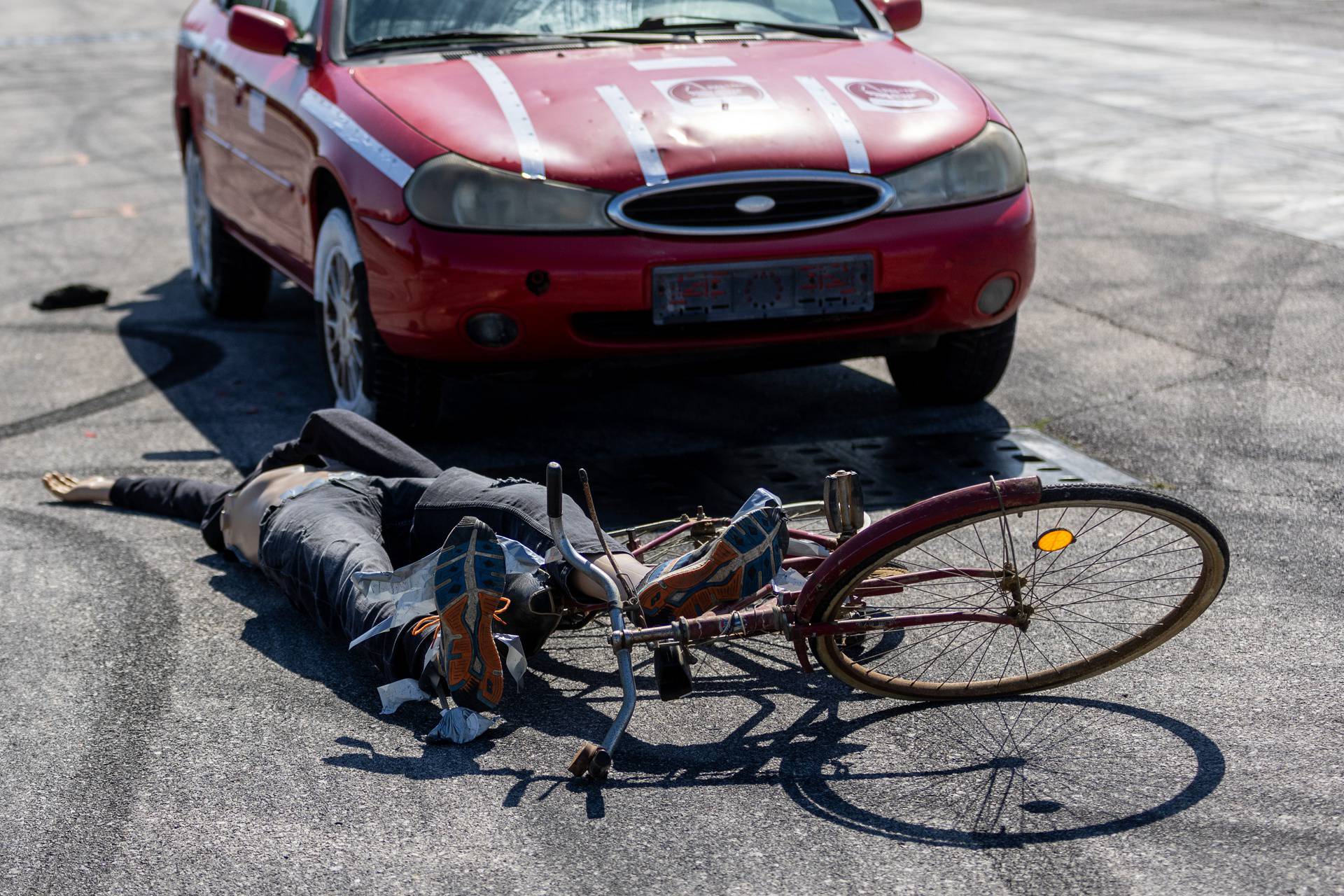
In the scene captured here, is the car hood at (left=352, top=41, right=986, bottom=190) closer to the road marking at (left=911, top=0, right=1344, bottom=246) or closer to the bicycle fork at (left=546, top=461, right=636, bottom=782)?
the bicycle fork at (left=546, top=461, right=636, bottom=782)

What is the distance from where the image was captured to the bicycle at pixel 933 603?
11.0 feet

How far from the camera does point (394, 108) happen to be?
537 cm

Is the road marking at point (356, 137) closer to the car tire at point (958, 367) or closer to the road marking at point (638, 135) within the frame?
the road marking at point (638, 135)

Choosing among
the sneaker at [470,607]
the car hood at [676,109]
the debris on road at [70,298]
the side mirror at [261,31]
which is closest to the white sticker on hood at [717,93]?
the car hood at [676,109]

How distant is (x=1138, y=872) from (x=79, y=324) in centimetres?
632

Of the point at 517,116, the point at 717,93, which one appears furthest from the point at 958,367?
the point at 517,116

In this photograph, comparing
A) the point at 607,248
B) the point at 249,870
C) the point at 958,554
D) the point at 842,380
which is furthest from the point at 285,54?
the point at 249,870

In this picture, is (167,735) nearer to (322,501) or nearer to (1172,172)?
(322,501)

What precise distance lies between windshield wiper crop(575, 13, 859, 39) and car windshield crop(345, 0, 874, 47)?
1 centimetres

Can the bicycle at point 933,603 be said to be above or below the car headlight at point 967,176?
below

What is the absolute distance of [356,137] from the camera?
548cm

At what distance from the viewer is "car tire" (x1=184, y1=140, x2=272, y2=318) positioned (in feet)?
25.6

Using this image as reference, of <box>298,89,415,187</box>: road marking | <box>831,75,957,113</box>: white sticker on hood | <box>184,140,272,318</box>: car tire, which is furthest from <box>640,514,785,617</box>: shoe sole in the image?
<box>184,140,272,318</box>: car tire

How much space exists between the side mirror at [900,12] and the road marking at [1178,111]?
8.76 feet
